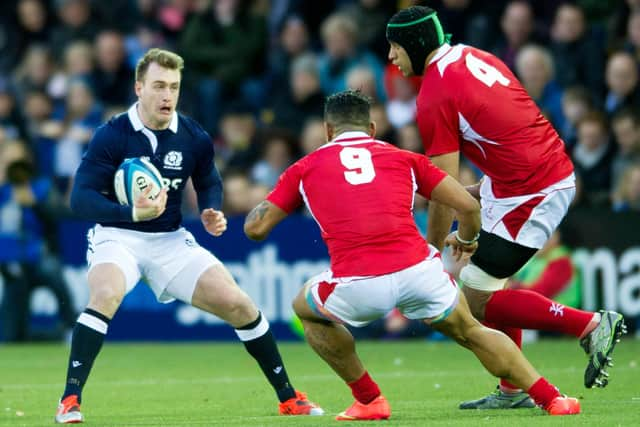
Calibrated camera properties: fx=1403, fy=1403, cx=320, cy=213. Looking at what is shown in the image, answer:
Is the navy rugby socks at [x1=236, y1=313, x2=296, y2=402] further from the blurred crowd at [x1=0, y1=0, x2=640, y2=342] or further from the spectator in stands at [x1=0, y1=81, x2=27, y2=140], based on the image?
the spectator in stands at [x1=0, y1=81, x2=27, y2=140]

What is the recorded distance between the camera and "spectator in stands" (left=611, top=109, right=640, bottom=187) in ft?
46.6

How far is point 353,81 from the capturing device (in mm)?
15977

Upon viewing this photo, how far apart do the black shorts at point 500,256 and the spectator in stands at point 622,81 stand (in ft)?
21.6

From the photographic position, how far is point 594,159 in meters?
14.4

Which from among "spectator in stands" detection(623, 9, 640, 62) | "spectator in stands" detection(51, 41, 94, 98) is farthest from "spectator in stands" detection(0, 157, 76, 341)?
"spectator in stands" detection(623, 9, 640, 62)

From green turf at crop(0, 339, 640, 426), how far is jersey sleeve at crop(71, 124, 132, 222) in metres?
1.25

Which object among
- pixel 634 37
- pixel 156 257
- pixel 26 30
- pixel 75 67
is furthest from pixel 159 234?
pixel 26 30

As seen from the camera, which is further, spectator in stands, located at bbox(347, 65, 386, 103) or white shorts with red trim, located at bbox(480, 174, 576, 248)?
spectator in stands, located at bbox(347, 65, 386, 103)

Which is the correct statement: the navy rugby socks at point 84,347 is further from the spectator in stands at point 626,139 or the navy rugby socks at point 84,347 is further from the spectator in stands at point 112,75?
the spectator in stands at point 112,75

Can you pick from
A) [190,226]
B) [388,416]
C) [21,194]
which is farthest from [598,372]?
[21,194]

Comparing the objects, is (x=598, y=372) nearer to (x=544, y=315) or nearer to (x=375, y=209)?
(x=544, y=315)

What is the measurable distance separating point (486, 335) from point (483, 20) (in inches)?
349

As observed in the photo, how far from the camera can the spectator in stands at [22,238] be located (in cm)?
1619

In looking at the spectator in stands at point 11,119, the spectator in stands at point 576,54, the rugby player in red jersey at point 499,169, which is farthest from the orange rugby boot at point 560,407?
the spectator in stands at point 11,119
